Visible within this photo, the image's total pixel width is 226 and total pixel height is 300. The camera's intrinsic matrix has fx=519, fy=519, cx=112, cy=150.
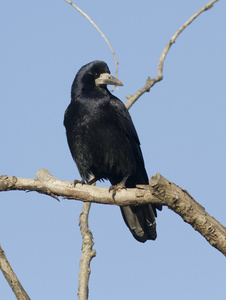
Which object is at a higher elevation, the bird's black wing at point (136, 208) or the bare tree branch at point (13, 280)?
the bird's black wing at point (136, 208)

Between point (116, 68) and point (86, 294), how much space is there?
9.50ft

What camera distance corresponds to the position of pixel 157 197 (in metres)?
4.52

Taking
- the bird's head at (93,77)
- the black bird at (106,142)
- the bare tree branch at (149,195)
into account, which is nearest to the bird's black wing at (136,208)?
the black bird at (106,142)

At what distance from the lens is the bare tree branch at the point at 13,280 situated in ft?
14.2

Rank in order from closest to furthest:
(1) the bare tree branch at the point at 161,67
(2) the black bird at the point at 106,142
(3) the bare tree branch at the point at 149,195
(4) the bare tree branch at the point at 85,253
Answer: (3) the bare tree branch at the point at 149,195
(4) the bare tree branch at the point at 85,253
(1) the bare tree branch at the point at 161,67
(2) the black bird at the point at 106,142

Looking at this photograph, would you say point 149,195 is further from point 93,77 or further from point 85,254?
point 93,77

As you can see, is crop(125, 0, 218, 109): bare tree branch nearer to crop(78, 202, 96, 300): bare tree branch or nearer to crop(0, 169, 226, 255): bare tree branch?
crop(78, 202, 96, 300): bare tree branch

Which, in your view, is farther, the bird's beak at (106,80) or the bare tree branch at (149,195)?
the bird's beak at (106,80)

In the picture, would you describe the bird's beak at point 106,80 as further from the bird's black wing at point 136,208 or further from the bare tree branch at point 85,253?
the bare tree branch at point 85,253

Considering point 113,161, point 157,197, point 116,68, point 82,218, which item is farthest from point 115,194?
point 116,68

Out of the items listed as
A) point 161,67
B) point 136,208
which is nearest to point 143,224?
point 136,208

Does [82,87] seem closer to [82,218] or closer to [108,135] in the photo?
[108,135]

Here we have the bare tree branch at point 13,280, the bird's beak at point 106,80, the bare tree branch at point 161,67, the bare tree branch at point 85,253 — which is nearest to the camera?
the bare tree branch at point 13,280

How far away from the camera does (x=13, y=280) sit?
4.36 m
